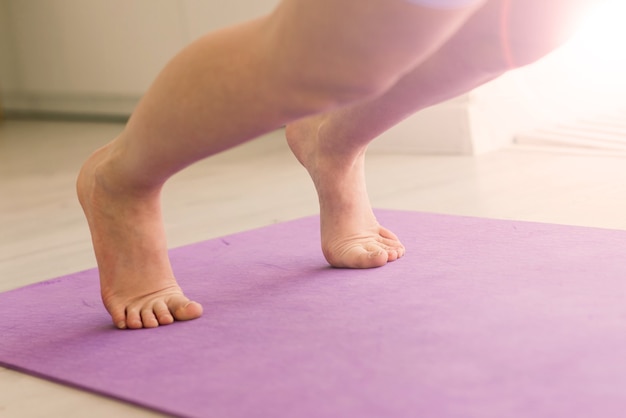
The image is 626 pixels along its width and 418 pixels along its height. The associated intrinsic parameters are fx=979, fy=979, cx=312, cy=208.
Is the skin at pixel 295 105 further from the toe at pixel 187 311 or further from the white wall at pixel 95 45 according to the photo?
the white wall at pixel 95 45

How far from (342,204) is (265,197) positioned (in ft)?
2.38

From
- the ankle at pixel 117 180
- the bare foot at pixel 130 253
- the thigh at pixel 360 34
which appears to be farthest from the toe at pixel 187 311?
the thigh at pixel 360 34

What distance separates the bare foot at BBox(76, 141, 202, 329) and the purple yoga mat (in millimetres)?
28

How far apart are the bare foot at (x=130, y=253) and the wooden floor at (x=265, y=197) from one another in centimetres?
15

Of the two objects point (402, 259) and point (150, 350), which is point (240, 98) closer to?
point (150, 350)

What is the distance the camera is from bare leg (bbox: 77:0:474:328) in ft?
2.48

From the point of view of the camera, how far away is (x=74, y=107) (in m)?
4.05

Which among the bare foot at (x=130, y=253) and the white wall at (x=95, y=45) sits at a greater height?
the white wall at (x=95, y=45)

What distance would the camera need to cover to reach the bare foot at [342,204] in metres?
1.22

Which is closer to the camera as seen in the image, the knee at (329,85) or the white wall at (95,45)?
the knee at (329,85)

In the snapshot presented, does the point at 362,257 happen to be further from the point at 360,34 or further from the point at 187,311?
the point at 360,34

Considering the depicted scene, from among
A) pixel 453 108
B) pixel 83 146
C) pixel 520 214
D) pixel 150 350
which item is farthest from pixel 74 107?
pixel 150 350

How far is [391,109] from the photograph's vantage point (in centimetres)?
113

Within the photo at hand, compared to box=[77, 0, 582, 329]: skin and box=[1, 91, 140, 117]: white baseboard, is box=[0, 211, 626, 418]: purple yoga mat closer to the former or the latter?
box=[77, 0, 582, 329]: skin
